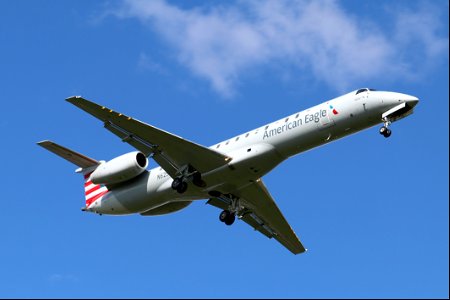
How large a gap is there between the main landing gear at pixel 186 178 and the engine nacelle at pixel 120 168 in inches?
87.7

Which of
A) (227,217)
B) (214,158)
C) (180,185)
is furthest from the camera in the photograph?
(227,217)

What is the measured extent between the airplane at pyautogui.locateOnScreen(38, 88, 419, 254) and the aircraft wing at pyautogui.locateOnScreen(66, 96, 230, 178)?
41 millimetres

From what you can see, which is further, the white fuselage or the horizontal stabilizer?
the horizontal stabilizer

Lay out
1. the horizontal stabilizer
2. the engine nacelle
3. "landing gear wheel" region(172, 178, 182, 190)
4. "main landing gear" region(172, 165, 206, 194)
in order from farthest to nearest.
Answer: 1. the horizontal stabilizer
2. the engine nacelle
3. "landing gear wheel" region(172, 178, 182, 190)
4. "main landing gear" region(172, 165, 206, 194)

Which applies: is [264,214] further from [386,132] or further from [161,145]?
[386,132]

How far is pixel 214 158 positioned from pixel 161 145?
247 cm

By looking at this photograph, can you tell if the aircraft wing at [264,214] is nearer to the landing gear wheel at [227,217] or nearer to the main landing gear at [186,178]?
the landing gear wheel at [227,217]

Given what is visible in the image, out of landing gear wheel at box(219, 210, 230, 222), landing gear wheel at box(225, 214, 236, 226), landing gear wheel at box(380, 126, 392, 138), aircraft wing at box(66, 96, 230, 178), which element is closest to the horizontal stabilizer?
aircraft wing at box(66, 96, 230, 178)

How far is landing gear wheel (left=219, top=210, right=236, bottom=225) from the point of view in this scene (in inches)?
1636

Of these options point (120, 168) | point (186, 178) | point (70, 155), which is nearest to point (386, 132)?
point (186, 178)

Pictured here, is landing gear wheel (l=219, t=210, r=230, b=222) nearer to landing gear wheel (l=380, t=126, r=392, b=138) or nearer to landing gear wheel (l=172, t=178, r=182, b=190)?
landing gear wheel (l=172, t=178, r=182, b=190)

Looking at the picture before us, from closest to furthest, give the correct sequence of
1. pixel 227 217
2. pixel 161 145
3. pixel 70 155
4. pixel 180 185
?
pixel 161 145
pixel 180 185
pixel 227 217
pixel 70 155

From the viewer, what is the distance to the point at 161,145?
38719mm

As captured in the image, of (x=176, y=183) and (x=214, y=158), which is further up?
(x=214, y=158)
